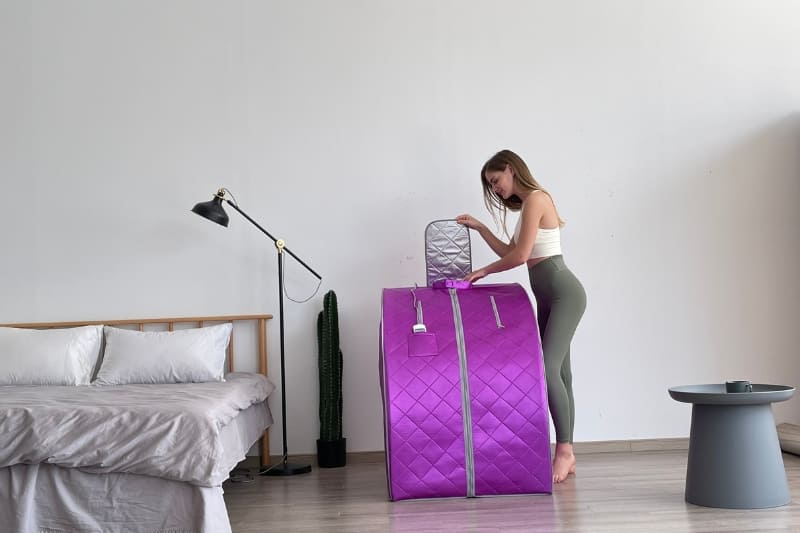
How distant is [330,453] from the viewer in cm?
397

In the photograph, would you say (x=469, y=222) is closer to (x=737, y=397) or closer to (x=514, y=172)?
(x=514, y=172)

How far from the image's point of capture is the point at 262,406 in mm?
3891

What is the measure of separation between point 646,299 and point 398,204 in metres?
1.36

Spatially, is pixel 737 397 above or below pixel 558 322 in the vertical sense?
below

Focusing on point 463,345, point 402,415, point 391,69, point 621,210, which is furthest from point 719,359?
point 391,69

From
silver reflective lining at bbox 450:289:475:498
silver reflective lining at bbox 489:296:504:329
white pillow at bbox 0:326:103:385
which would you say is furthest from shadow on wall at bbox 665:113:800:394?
white pillow at bbox 0:326:103:385

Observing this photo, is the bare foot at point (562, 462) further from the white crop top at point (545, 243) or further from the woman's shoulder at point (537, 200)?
the woman's shoulder at point (537, 200)

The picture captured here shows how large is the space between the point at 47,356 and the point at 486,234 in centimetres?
210

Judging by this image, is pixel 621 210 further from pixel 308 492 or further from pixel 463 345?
pixel 308 492

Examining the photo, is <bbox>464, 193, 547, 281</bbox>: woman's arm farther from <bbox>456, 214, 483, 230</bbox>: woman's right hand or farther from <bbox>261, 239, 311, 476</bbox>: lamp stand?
<bbox>261, 239, 311, 476</bbox>: lamp stand

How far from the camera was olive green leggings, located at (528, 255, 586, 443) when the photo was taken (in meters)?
3.39

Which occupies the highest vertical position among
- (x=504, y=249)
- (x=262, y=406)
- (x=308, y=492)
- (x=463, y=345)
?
(x=504, y=249)

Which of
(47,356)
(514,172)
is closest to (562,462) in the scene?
(514,172)

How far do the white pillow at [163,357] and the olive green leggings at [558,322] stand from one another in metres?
1.51
